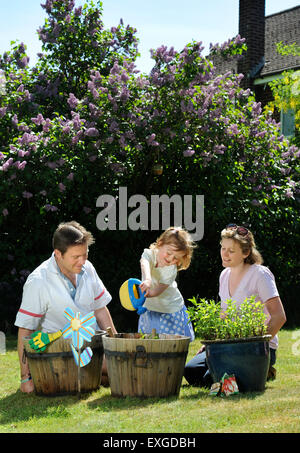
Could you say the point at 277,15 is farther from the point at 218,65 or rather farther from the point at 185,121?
the point at 185,121

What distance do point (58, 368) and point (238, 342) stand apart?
1350mm

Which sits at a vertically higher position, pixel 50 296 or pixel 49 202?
pixel 49 202

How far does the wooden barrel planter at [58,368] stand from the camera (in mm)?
4648

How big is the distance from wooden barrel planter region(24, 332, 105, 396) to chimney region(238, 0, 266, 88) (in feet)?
47.9

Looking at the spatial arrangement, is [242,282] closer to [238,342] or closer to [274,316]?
[274,316]

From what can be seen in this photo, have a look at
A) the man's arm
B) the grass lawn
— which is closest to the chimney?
the grass lawn

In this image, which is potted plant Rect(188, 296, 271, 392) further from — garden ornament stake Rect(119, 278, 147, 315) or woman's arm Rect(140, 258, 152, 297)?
garden ornament stake Rect(119, 278, 147, 315)

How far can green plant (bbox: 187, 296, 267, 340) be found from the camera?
15.3 feet

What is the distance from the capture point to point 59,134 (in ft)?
26.7

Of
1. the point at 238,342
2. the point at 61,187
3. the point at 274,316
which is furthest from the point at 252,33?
the point at 238,342

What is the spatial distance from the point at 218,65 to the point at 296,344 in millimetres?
14575

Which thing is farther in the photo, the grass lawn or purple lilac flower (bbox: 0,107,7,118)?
purple lilac flower (bbox: 0,107,7,118)

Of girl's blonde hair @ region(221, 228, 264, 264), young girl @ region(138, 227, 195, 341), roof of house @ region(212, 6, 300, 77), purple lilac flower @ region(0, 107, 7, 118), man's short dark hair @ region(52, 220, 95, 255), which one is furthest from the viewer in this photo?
roof of house @ region(212, 6, 300, 77)
